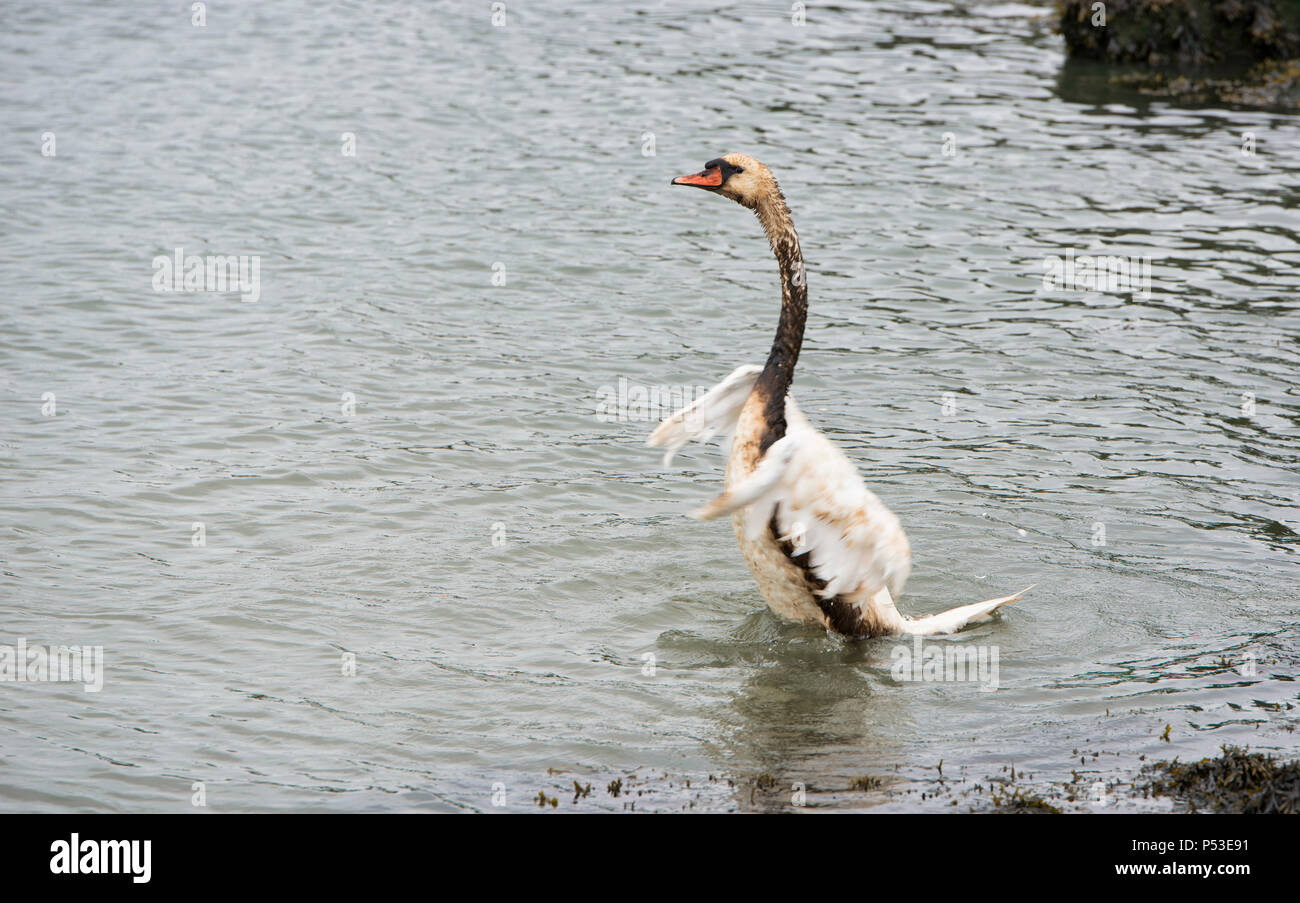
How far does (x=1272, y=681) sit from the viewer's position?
836cm

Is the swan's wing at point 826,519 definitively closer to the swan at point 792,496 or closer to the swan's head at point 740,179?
the swan at point 792,496

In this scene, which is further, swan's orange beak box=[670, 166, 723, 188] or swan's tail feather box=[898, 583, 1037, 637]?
swan's tail feather box=[898, 583, 1037, 637]

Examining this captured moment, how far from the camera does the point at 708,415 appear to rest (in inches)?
366

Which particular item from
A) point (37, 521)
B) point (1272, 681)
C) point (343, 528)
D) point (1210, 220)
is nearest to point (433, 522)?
point (343, 528)

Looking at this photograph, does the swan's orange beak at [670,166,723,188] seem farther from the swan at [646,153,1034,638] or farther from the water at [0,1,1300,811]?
the water at [0,1,1300,811]

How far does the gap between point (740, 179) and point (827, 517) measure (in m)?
2.26

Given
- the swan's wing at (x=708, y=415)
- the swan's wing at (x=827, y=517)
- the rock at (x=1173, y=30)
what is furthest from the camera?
the rock at (x=1173, y=30)

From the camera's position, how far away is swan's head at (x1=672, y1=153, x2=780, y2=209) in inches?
352

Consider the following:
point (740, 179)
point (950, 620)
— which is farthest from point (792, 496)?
point (740, 179)

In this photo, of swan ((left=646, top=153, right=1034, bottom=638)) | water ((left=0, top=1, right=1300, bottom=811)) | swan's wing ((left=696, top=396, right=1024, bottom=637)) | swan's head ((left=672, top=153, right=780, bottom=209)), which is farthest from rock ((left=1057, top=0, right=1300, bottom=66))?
swan's wing ((left=696, top=396, right=1024, bottom=637))

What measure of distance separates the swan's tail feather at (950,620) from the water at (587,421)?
0.14 meters

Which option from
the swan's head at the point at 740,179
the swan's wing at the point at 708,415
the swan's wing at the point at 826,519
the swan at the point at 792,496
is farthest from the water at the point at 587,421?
the swan's head at the point at 740,179

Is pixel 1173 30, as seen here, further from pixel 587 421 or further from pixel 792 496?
pixel 792 496

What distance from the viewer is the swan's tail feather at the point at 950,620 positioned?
9.23 m
